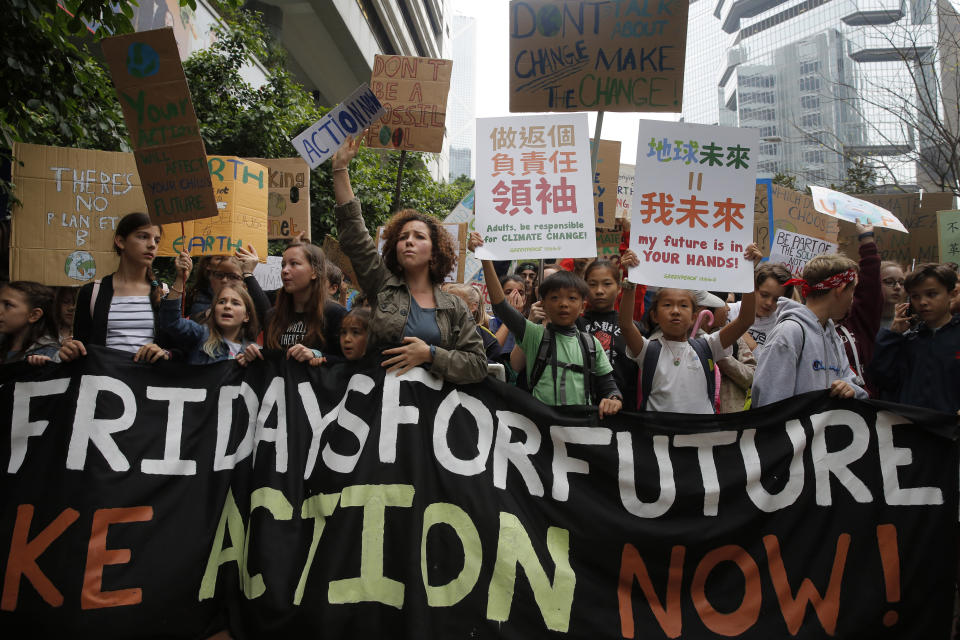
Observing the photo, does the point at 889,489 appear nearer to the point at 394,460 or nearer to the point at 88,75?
the point at 394,460

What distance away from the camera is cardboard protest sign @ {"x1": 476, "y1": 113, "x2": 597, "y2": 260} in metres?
4.23

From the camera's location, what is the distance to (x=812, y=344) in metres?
3.76

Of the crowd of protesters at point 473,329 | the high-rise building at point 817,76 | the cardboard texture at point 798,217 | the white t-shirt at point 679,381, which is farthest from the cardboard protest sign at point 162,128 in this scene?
the cardboard texture at point 798,217

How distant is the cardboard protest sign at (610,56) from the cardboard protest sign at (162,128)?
2.24 meters

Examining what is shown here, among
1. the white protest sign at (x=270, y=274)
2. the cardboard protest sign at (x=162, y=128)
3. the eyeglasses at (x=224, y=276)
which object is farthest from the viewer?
the white protest sign at (x=270, y=274)

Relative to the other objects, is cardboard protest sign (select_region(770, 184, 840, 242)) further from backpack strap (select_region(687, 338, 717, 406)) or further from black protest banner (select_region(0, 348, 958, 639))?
black protest banner (select_region(0, 348, 958, 639))

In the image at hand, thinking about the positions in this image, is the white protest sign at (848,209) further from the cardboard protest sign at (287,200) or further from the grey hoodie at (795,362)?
the cardboard protest sign at (287,200)

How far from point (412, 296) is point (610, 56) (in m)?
2.52

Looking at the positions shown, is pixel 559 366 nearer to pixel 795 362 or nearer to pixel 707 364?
pixel 707 364

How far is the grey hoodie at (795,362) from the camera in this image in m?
3.72

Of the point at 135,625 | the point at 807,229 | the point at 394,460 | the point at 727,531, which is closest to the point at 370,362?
the point at 394,460

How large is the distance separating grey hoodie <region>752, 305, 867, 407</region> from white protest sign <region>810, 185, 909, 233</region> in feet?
5.03

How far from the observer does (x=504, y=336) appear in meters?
4.48

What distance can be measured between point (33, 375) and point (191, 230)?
2051 millimetres
